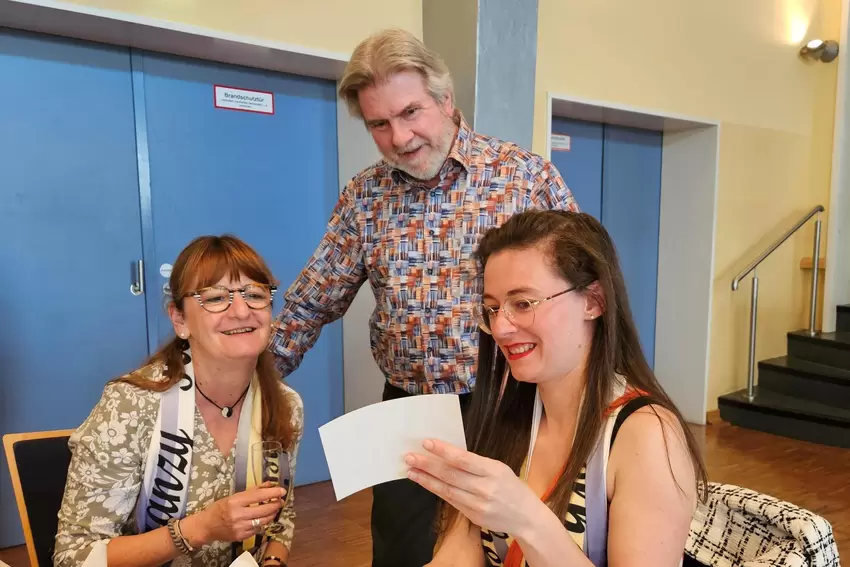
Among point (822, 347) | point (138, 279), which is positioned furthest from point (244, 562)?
point (822, 347)

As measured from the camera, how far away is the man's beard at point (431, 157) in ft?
5.20

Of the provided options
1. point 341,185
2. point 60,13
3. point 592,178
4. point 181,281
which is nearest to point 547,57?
point 592,178

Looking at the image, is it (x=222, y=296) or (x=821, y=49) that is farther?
(x=821, y=49)

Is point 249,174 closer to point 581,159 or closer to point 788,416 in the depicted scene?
point 581,159

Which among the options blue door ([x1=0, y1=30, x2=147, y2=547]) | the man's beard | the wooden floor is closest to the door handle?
blue door ([x1=0, y1=30, x2=147, y2=547])

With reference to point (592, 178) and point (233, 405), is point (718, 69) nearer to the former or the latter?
point (592, 178)

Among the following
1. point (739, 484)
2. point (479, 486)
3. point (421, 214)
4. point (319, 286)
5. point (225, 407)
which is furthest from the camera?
point (739, 484)

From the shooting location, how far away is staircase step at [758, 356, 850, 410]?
4.67m

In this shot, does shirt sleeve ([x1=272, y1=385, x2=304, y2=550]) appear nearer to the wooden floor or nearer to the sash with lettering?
the sash with lettering

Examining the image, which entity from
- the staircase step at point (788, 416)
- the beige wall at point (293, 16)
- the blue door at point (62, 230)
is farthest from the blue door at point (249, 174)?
the staircase step at point (788, 416)

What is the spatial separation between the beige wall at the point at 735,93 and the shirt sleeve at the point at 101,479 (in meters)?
3.09

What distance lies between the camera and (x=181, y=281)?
1.44 metres

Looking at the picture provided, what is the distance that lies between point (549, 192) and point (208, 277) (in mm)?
886

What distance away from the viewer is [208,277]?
4.63ft
